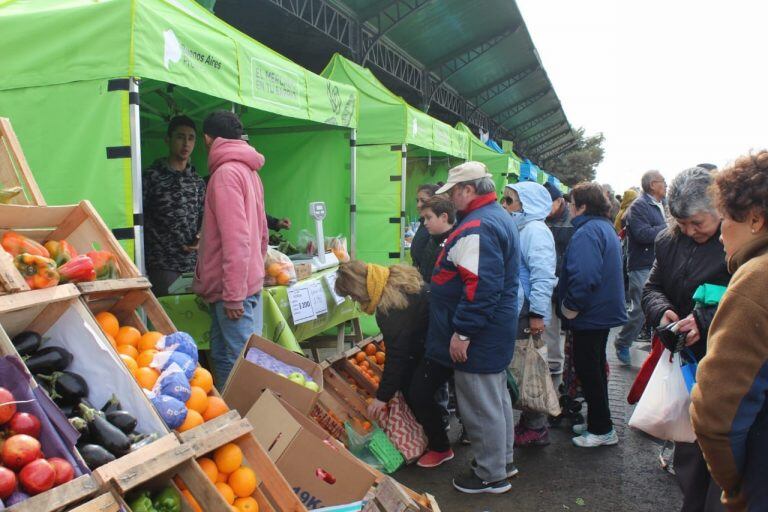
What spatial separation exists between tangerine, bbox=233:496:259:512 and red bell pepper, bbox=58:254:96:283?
2.93ft

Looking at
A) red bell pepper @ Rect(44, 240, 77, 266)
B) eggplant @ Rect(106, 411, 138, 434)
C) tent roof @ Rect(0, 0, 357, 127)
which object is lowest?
eggplant @ Rect(106, 411, 138, 434)

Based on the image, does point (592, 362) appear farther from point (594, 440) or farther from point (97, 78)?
point (97, 78)

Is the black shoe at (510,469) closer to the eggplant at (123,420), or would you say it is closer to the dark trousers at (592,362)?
the dark trousers at (592,362)

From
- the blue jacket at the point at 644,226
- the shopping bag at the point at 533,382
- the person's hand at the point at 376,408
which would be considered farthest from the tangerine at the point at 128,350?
the blue jacket at the point at 644,226

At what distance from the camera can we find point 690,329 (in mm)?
2191

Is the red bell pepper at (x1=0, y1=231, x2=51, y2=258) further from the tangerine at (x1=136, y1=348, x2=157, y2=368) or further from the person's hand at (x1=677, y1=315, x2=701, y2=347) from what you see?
the person's hand at (x1=677, y1=315, x2=701, y2=347)

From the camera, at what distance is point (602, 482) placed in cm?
335

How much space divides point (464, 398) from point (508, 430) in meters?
0.42

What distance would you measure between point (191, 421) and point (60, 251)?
0.78 m

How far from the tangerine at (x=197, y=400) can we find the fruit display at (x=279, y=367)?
2.09 feet

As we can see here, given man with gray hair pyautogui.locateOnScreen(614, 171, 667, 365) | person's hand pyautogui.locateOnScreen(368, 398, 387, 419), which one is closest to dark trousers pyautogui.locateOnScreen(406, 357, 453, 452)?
person's hand pyautogui.locateOnScreen(368, 398, 387, 419)

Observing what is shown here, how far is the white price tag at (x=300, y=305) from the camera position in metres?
3.92

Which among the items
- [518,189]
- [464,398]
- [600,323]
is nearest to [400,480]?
[464,398]

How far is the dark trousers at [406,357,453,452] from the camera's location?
11.0 feet
